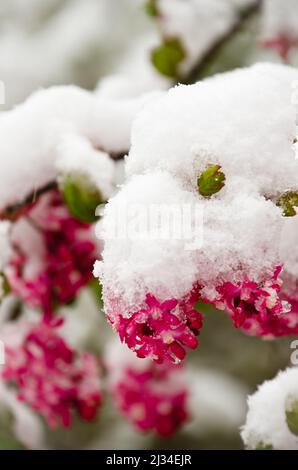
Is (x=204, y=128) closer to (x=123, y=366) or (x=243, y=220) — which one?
(x=243, y=220)

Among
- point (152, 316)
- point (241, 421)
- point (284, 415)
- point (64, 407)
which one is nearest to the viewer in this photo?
point (152, 316)

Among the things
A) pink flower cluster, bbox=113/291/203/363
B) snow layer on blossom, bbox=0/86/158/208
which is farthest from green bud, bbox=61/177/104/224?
pink flower cluster, bbox=113/291/203/363

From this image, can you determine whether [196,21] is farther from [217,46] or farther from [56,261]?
[56,261]

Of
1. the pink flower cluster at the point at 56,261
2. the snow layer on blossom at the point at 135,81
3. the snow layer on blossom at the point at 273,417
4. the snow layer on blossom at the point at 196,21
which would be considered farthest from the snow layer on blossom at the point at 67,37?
the snow layer on blossom at the point at 273,417

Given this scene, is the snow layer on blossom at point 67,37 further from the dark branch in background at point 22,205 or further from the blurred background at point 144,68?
the dark branch in background at point 22,205

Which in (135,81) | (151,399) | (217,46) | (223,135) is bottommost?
(223,135)

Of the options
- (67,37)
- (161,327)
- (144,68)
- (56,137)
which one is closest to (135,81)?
(144,68)
